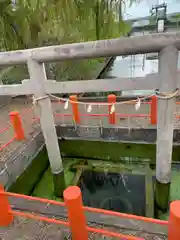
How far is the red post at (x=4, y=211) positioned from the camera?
2.43 metres

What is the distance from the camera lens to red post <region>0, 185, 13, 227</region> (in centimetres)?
243

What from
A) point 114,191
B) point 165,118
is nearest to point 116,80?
point 165,118

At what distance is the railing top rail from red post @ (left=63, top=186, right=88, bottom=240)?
1952 millimetres

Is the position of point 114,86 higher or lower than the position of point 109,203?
higher

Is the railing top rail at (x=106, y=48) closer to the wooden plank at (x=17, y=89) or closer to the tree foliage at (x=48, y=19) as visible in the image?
the wooden plank at (x=17, y=89)

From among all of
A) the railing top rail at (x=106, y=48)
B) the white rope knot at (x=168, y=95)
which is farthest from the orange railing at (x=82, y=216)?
the railing top rail at (x=106, y=48)

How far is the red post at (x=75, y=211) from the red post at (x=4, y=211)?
3.19 ft

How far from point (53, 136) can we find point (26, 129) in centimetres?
216

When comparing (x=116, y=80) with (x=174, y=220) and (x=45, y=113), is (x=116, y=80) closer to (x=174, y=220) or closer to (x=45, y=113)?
(x=45, y=113)

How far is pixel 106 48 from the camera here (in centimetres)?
276

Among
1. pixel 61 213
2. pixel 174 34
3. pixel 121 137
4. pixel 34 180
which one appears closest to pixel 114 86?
pixel 174 34

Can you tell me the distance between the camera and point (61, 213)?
108 inches

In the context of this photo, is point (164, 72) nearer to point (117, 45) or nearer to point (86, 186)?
point (117, 45)

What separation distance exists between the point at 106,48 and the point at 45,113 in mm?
1719
